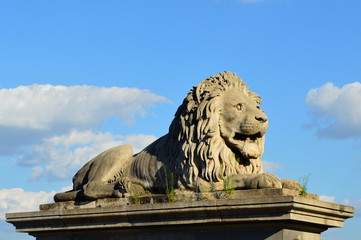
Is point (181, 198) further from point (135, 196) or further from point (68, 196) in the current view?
point (68, 196)

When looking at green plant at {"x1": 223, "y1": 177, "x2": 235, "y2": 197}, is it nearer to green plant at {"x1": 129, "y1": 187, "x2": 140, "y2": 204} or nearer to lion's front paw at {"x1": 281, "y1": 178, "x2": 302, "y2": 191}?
lion's front paw at {"x1": 281, "y1": 178, "x2": 302, "y2": 191}

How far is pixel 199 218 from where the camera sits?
12.6 m

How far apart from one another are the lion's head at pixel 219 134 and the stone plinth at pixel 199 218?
2.00 feet

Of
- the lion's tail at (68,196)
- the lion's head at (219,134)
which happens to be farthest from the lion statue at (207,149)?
the lion's tail at (68,196)

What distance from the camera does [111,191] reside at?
1407cm

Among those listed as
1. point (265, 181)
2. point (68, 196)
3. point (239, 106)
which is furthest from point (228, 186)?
point (68, 196)

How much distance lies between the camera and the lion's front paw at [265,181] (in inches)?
495

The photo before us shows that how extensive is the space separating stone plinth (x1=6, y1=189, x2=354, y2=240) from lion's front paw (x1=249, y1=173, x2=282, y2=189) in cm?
12

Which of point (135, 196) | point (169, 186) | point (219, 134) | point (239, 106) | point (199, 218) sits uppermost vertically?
point (239, 106)

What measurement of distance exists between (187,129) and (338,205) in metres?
2.68

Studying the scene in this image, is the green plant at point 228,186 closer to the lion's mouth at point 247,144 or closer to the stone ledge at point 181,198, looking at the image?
the stone ledge at point 181,198

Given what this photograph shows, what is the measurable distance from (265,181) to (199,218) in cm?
110

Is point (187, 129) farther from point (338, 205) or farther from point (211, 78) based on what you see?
point (338, 205)

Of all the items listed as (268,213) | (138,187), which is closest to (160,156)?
(138,187)
